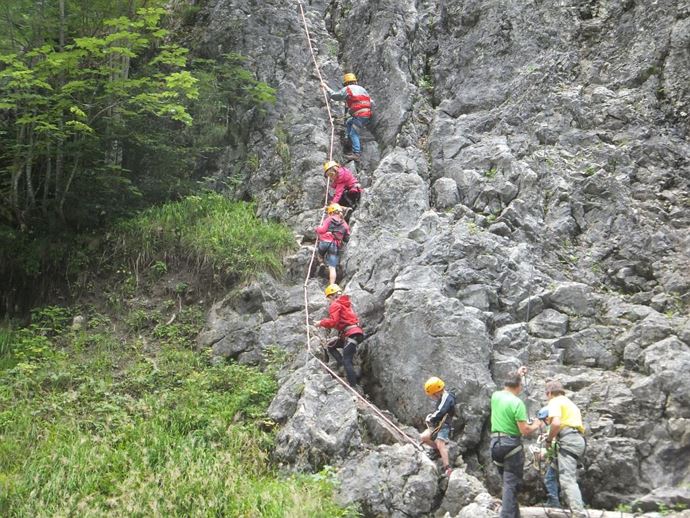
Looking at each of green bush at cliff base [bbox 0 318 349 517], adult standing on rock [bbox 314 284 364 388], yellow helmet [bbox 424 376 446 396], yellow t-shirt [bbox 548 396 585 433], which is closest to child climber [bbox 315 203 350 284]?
adult standing on rock [bbox 314 284 364 388]

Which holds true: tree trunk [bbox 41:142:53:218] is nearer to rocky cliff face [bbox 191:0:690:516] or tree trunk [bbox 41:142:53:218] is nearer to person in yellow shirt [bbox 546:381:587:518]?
rocky cliff face [bbox 191:0:690:516]

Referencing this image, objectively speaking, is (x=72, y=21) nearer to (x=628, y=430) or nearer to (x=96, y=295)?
(x=96, y=295)

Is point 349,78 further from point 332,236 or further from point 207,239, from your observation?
point 207,239

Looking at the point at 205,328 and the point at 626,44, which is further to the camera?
the point at 626,44

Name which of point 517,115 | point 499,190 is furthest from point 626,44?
point 499,190

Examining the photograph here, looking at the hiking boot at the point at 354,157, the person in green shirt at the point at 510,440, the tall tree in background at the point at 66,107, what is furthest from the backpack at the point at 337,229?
the person in green shirt at the point at 510,440

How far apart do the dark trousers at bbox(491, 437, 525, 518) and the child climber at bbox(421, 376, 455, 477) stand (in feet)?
4.13

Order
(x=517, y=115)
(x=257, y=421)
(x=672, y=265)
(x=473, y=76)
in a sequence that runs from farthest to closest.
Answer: (x=473, y=76) < (x=517, y=115) < (x=672, y=265) < (x=257, y=421)

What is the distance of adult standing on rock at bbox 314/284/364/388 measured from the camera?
1035 centimetres

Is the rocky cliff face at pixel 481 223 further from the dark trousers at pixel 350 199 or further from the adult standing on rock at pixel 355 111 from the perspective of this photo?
the dark trousers at pixel 350 199

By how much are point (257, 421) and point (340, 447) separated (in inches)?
58.4

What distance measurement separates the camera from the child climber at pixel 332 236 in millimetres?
12656

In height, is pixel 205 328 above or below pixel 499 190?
below

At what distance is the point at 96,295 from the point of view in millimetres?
13305
